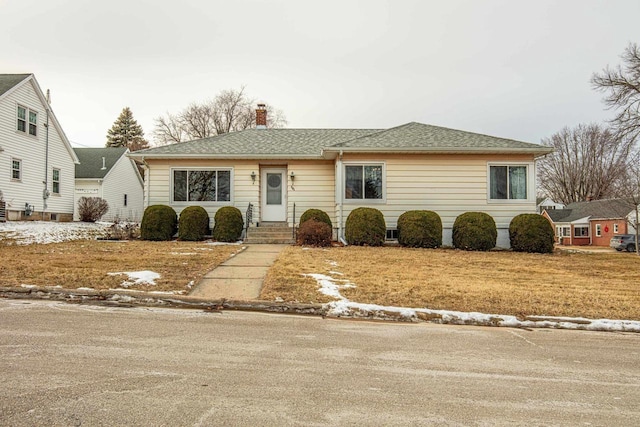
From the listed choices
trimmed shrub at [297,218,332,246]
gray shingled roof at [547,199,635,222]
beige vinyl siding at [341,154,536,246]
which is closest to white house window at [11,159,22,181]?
trimmed shrub at [297,218,332,246]

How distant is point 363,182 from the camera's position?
1477 cm

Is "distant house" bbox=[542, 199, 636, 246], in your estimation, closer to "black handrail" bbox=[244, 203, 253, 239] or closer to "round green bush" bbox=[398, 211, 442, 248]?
"round green bush" bbox=[398, 211, 442, 248]

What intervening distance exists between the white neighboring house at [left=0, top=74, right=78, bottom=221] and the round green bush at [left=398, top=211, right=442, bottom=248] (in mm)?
16517

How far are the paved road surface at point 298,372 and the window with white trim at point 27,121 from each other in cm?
1710

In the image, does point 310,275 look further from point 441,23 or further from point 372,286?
point 441,23

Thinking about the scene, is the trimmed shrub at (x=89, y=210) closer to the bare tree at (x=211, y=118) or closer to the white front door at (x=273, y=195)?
the white front door at (x=273, y=195)

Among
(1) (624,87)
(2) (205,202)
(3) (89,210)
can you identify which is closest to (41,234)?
A: (2) (205,202)

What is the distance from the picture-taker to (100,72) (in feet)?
60.3

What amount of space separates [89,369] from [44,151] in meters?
21.1

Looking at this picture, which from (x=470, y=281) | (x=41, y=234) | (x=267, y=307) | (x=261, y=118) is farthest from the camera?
(x=261, y=118)

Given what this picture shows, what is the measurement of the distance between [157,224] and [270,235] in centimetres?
380

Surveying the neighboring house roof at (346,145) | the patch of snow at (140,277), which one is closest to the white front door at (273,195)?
the neighboring house roof at (346,145)

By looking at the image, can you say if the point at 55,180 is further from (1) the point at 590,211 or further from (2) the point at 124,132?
(1) the point at 590,211

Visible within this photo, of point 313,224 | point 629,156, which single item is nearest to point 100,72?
point 313,224
